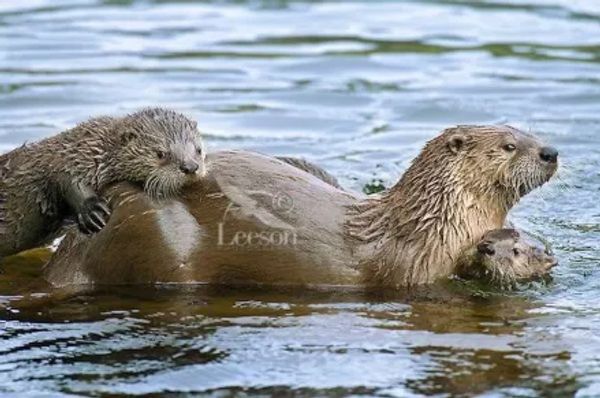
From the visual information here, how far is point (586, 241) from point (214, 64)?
685 cm

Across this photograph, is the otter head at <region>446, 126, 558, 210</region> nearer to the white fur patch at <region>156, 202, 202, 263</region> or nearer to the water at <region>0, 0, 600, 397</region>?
the water at <region>0, 0, 600, 397</region>

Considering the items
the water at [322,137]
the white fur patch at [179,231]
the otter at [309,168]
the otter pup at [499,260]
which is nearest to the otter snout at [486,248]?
the otter pup at [499,260]

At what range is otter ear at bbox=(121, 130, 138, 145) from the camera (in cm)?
746

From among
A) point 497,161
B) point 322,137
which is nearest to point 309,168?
point 497,161

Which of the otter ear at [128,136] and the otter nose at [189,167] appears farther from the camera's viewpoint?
the otter ear at [128,136]

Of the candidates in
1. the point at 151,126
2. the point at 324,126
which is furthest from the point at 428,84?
the point at 151,126

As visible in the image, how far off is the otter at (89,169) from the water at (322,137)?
1.06ft

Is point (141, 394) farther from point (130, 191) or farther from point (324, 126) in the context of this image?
point (324, 126)

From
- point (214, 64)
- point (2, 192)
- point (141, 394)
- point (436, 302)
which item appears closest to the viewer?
point (141, 394)

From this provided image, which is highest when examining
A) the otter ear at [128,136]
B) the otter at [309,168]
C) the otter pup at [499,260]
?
the otter ear at [128,136]

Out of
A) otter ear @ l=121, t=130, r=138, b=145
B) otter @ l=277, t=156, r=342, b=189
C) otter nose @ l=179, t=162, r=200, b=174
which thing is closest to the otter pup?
otter @ l=277, t=156, r=342, b=189

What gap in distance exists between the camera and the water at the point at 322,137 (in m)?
6.09

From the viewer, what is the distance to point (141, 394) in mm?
5762

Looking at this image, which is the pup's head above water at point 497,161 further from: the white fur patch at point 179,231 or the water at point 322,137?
the white fur patch at point 179,231
